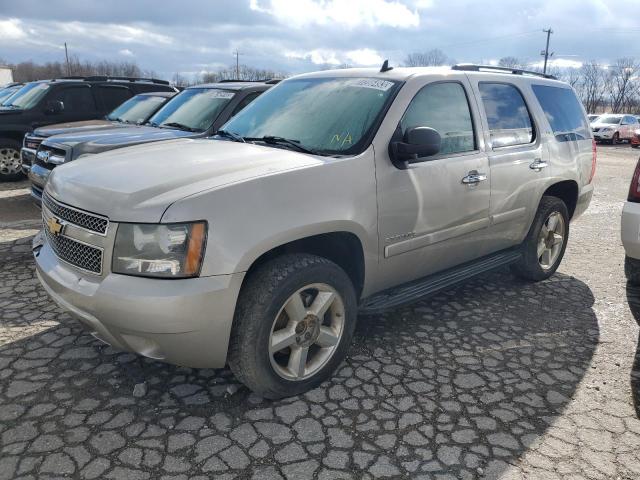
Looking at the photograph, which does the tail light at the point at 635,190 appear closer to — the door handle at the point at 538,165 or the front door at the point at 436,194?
the door handle at the point at 538,165

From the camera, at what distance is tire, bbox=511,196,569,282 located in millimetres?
4766

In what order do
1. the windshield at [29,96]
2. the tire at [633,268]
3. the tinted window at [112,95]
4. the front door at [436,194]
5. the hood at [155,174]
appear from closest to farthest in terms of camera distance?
the hood at [155,174] < the front door at [436,194] < the tire at [633,268] < the windshield at [29,96] < the tinted window at [112,95]

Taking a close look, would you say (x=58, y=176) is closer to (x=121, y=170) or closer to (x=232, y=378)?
(x=121, y=170)

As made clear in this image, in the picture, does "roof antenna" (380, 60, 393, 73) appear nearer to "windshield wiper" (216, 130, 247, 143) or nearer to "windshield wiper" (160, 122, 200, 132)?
"windshield wiper" (216, 130, 247, 143)

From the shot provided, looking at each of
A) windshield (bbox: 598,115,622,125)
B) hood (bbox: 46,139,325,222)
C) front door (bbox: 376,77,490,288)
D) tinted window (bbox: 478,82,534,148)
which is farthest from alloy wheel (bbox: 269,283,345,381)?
windshield (bbox: 598,115,622,125)

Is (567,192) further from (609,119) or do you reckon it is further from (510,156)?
(609,119)

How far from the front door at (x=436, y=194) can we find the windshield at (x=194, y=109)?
4016 millimetres

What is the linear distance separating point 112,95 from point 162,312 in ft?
29.9

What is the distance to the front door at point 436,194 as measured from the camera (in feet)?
10.8

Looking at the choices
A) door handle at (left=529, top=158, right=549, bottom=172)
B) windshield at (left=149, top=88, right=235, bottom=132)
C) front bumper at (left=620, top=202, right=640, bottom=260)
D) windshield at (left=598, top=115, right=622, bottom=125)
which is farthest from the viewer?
windshield at (left=598, top=115, right=622, bottom=125)

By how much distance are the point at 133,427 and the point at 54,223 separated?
1210 mm

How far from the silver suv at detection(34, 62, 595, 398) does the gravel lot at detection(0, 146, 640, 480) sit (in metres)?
0.35

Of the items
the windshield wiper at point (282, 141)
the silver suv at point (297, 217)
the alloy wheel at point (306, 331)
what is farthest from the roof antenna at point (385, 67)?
the alloy wheel at point (306, 331)

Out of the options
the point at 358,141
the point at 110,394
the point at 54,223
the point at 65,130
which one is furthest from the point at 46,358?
the point at 65,130
